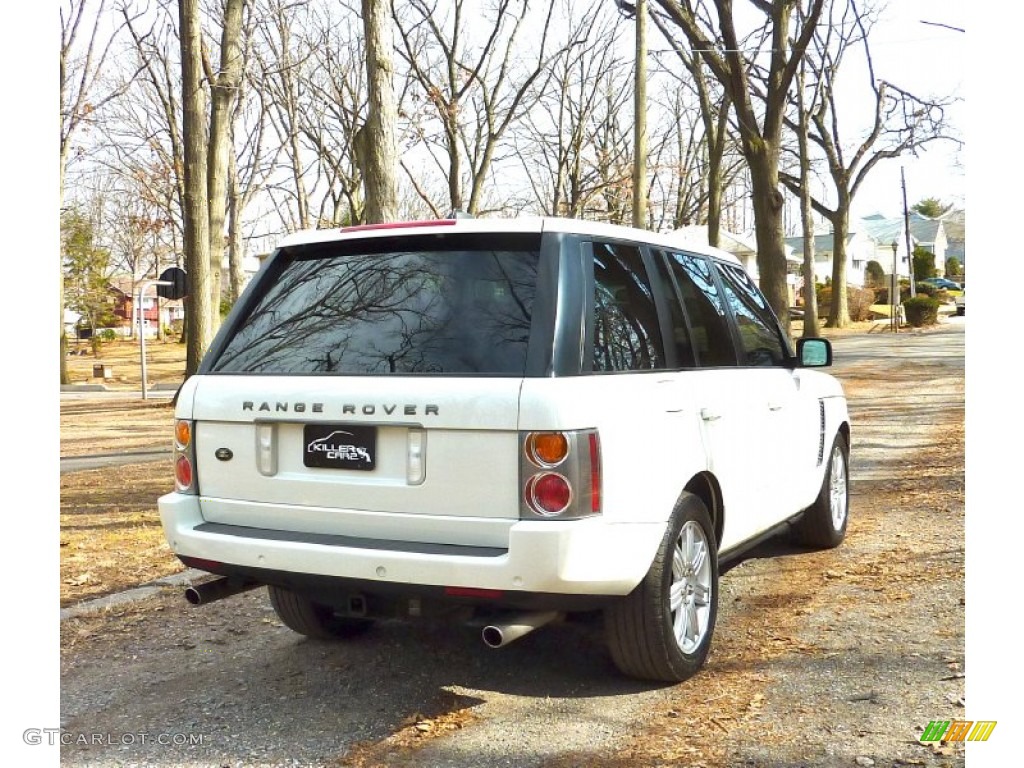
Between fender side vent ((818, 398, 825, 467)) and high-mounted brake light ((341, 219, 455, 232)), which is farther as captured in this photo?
fender side vent ((818, 398, 825, 467))

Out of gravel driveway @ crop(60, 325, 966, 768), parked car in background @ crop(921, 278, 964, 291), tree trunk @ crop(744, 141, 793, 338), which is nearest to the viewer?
gravel driveway @ crop(60, 325, 966, 768)

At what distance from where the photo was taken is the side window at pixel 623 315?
13.2 ft

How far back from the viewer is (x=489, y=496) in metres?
3.67

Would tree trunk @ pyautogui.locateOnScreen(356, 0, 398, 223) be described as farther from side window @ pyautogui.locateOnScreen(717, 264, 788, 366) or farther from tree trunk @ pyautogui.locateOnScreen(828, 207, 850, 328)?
tree trunk @ pyautogui.locateOnScreen(828, 207, 850, 328)

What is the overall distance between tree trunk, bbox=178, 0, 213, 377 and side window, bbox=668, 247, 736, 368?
43.1 ft

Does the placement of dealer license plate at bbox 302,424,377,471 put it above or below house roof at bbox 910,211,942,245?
below

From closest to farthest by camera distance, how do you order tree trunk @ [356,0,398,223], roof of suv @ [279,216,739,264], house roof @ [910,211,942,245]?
roof of suv @ [279,216,739,264], tree trunk @ [356,0,398,223], house roof @ [910,211,942,245]

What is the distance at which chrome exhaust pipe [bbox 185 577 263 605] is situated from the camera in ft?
13.8

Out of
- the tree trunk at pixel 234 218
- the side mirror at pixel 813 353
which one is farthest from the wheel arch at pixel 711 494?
the tree trunk at pixel 234 218

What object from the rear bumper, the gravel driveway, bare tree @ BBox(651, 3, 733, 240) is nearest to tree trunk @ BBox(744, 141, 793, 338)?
bare tree @ BBox(651, 3, 733, 240)

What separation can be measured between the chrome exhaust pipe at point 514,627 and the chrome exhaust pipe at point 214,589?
3.65 ft

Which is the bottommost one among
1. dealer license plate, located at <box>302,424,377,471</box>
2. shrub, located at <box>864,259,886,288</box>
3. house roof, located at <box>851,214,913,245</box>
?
dealer license plate, located at <box>302,424,377,471</box>

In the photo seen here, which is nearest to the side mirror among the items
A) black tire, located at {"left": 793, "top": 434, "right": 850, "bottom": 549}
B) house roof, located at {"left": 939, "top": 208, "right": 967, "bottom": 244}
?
black tire, located at {"left": 793, "top": 434, "right": 850, "bottom": 549}

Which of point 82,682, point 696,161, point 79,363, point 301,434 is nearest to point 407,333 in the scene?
point 301,434
